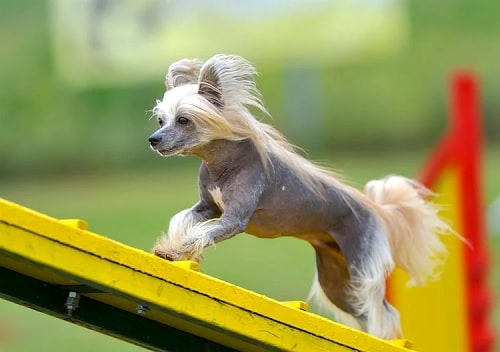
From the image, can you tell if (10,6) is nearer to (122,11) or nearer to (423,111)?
(122,11)

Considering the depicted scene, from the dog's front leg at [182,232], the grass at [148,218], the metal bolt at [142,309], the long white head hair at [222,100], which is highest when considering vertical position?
the grass at [148,218]

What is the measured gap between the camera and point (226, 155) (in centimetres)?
329

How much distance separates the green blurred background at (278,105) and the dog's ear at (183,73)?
8.96m

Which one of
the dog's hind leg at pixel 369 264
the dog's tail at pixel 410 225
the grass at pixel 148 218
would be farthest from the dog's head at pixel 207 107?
the grass at pixel 148 218

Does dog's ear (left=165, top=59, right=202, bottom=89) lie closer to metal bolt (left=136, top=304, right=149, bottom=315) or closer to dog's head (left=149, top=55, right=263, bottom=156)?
dog's head (left=149, top=55, right=263, bottom=156)

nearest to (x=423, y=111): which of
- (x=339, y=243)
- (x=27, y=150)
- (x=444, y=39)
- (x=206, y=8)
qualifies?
(x=444, y=39)

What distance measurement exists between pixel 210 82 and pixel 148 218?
7.29 m

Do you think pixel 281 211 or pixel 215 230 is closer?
pixel 215 230

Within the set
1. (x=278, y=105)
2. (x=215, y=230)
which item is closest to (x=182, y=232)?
(x=215, y=230)

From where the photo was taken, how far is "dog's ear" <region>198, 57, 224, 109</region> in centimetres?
324

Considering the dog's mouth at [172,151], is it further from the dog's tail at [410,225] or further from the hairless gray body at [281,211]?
the dog's tail at [410,225]

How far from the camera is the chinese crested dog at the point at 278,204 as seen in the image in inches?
127

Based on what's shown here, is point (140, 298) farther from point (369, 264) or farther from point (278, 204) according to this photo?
point (369, 264)

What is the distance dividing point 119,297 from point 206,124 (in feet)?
1.58
